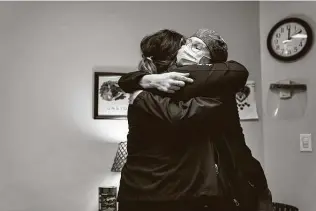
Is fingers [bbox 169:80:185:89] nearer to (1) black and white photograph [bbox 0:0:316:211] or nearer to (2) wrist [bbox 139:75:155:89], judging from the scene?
(2) wrist [bbox 139:75:155:89]

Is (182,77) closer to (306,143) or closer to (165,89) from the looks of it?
(165,89)

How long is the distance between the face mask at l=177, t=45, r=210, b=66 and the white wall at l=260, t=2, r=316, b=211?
52.6 inches

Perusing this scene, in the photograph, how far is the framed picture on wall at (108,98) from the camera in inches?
101

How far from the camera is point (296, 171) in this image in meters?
2.35

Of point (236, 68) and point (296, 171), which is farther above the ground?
point (236, 68)

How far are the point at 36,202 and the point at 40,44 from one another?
1.00 metres

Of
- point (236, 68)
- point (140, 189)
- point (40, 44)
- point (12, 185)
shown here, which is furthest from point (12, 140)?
point (236, 68)

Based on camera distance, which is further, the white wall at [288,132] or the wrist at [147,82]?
the white wall at [288,132]

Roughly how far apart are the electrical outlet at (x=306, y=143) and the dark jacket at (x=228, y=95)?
4.05 ft

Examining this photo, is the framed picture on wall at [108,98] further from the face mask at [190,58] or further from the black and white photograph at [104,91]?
the face mask at [190,58]

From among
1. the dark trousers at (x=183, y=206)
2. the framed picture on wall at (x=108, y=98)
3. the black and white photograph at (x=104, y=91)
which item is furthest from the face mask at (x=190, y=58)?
the framed picture on wall at (x=108, y=98)

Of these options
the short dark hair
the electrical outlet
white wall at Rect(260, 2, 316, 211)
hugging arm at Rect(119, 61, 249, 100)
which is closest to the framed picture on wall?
white wall at Rect(260, 2, 316, 211)

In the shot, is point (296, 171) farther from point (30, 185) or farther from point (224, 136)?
point (30, 185)

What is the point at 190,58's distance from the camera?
3.77 ft
